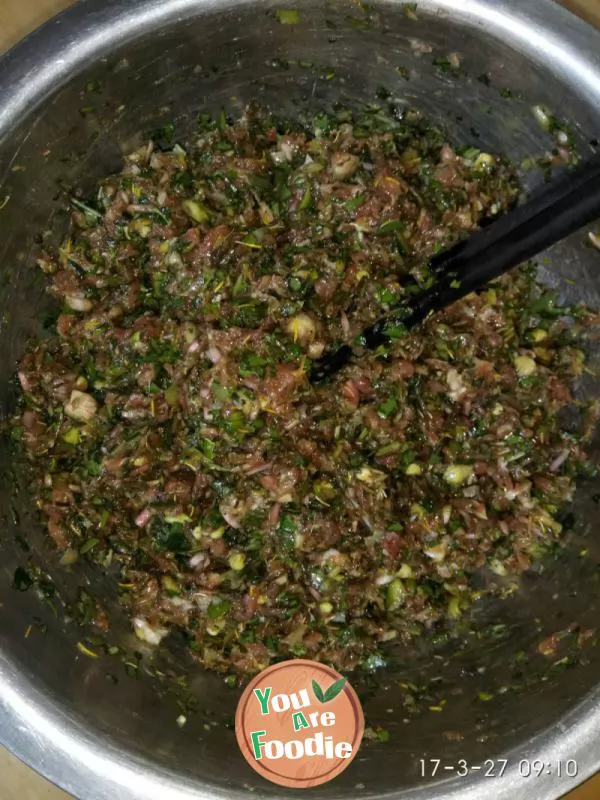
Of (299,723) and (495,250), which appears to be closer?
(495,250)

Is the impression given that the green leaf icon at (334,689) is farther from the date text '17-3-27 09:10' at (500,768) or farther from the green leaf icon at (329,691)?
the date text '17-3-27 09:10' at (500,768)

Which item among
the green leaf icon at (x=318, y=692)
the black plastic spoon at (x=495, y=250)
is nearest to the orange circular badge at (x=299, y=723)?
the green leaf icon at (x=318, y=692)

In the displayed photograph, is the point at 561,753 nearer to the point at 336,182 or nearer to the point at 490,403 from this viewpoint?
the point at 490,403

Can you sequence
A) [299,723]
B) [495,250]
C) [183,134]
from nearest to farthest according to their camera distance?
[495,250], [299,723], [183,134]

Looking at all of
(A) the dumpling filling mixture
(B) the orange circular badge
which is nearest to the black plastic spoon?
(A) the dumpling filling mixture

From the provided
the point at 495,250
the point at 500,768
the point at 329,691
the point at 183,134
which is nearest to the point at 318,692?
the point at 329,691

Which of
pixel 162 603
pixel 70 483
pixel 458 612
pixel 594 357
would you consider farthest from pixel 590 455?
pixel 70 483

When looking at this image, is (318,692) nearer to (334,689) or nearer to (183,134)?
(334,689)
